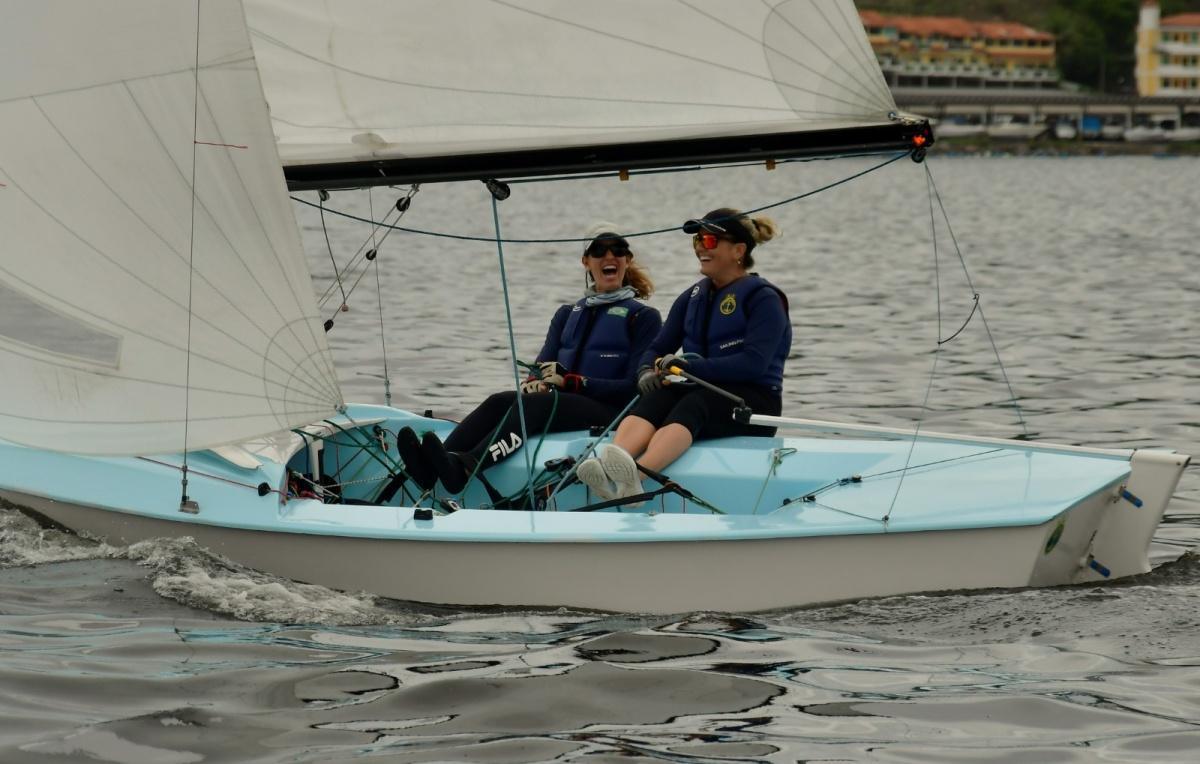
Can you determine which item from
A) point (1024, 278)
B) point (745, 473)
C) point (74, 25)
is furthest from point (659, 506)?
point (1024, 278)

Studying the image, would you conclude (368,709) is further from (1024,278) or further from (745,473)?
(1024,278)

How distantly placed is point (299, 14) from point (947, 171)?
59.6 metres

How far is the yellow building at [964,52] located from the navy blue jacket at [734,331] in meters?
112

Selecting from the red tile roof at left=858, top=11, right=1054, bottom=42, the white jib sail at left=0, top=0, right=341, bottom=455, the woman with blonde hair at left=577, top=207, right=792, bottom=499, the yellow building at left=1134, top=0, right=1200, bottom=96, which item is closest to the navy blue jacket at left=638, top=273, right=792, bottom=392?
the woman with blonde hair at left=577, top=207, right=792, bottom=499

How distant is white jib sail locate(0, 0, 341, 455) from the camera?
5.56m

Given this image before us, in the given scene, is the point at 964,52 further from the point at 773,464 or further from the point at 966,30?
the point at 773,464

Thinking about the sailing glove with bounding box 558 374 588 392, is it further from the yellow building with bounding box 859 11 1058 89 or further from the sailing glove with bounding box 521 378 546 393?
the yellow building with bounding box 859 11 1058 89

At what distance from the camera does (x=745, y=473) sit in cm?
602

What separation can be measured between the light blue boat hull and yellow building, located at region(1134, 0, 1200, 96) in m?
115

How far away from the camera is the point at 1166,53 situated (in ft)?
379

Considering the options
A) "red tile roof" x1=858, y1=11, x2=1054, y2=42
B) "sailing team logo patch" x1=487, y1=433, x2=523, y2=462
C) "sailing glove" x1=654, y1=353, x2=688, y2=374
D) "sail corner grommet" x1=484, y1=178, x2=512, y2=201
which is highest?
"red tile roof" x1=858, y1=11, x2=1054, y2=42

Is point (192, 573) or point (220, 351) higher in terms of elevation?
point (220, 351)

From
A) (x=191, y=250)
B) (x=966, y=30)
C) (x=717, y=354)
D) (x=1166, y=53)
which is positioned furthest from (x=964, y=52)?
(x=191, y=250)

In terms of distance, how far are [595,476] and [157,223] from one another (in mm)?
1755
